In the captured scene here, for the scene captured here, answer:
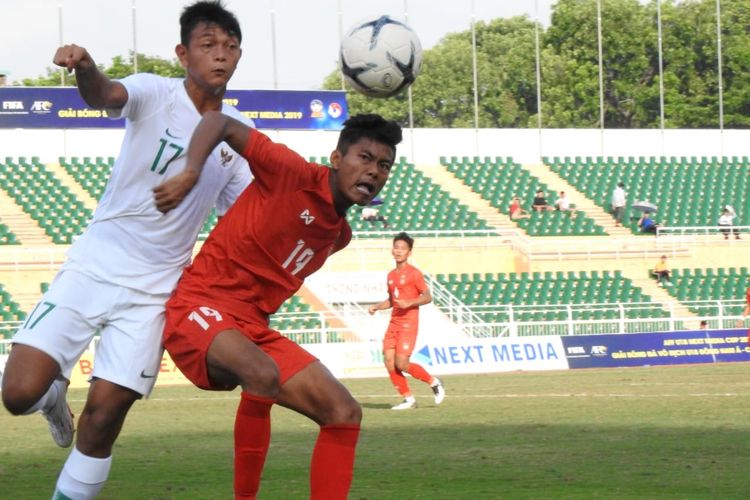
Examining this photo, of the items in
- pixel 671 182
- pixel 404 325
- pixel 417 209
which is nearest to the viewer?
pixel 404 325

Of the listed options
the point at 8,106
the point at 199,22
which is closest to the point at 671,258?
the point at 8,106

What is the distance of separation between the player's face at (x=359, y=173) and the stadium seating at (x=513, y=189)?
103 ft

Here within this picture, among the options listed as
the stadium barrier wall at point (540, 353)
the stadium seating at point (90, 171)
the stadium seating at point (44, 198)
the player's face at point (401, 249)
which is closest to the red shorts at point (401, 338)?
the player's face at point (401, 249)

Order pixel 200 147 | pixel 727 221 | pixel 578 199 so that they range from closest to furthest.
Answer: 1. pixel 200 147
2. pixel 727 221
3. pixel 578 199

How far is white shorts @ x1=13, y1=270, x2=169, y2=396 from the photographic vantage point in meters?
6.56

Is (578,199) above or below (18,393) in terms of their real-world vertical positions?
below

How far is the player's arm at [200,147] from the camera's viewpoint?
20.3 feet

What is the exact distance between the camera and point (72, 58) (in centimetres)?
627

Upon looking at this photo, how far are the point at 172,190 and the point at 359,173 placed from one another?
40.1 inches

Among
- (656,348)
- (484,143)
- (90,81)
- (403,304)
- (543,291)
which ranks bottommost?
(656,348)

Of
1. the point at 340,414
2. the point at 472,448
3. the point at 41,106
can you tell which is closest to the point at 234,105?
the point at 41,106

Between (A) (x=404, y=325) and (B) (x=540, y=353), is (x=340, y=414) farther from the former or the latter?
(B) (x=540, y=353)

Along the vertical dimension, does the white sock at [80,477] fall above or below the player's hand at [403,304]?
above

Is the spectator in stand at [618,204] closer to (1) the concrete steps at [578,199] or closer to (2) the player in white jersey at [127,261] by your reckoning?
(1) the concrete steps at [578,199]
